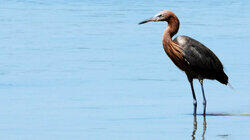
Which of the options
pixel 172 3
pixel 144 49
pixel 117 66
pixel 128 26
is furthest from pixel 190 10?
pixel 117 66

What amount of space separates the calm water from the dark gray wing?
604mm

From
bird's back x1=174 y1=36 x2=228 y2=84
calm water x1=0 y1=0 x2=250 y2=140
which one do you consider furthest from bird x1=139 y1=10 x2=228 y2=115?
A: calm water x1=0 y1=0 x2=250 y2=140

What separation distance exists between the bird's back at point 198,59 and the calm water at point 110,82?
0.54 meters

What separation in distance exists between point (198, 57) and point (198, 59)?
1.1 inches

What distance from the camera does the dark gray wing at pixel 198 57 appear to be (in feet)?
35.9

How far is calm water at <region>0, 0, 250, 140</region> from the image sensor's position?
953cm

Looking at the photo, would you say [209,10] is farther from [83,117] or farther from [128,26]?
[83,117]

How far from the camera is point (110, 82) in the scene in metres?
13.3

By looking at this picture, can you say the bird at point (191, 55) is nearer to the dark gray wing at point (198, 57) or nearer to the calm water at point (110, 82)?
the dark gray wing at point (198, 57)

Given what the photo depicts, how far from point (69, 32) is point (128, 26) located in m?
2.40

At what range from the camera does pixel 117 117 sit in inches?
404

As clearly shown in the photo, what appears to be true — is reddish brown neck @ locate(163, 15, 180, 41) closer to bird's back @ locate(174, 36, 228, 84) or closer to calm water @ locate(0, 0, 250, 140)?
bird's back @ locate(174, 36, 228, 84)

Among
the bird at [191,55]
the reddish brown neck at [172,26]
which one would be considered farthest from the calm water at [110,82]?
the reddish brown neck at [172,26]

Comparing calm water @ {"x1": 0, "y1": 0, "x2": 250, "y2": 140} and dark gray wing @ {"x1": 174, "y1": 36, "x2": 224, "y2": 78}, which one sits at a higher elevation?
dark gray wing @ {"x1": 174, "y1": 36, "x2": 224, "y2": 78}
